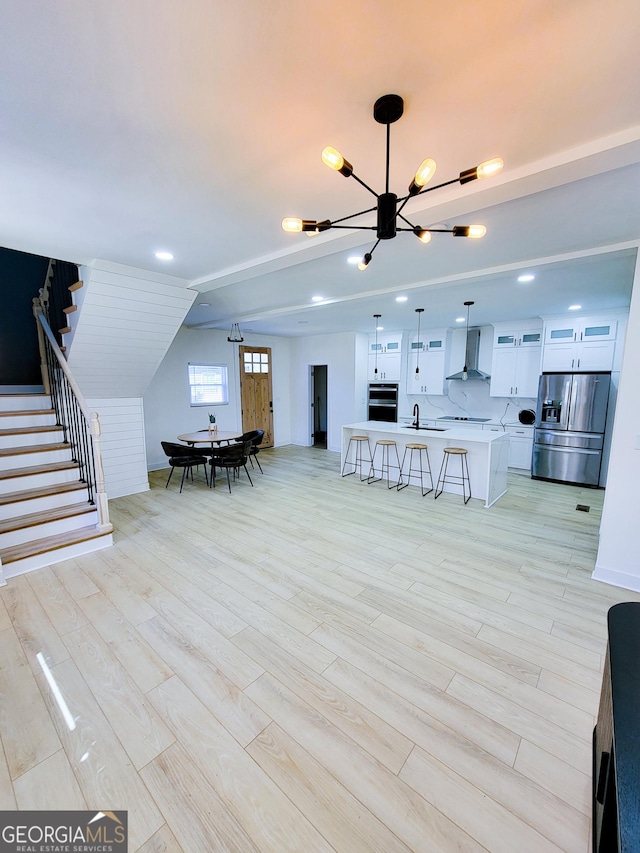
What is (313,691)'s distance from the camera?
188 centimetres

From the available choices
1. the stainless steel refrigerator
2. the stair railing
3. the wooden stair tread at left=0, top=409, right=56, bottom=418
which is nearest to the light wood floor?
the stair railing

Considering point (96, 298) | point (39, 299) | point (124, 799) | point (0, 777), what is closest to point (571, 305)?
point (96, 298)

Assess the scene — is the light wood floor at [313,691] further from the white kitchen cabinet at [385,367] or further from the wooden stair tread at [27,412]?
the white kitchen cabinet at [385,367]

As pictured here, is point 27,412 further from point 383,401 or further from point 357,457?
point 383,401

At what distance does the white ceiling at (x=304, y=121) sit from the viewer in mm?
1189

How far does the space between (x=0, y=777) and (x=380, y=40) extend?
3.32 metres

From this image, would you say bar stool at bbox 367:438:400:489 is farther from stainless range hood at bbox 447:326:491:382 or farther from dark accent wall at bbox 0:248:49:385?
dark accent wall at bbox 0:248:49:385

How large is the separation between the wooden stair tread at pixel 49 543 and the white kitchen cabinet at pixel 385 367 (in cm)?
627

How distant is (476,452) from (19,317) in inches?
272

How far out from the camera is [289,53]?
1293 millimetres

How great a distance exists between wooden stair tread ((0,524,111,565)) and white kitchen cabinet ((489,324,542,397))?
22.1 feet

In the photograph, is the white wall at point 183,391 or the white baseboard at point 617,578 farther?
the white wall at point 183,391

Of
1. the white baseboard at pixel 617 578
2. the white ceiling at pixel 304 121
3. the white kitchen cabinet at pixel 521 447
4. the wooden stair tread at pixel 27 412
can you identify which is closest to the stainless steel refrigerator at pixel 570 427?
the white kitchen cabinet at pixel 521 447

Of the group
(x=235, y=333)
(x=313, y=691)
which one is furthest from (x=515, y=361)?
(x=313, y=691)
